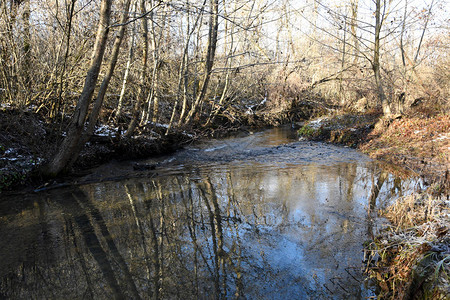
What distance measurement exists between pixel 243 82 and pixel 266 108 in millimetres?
3068

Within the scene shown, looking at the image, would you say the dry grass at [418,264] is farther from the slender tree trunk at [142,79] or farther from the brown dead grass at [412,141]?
the slender tree trunk at [142,79]

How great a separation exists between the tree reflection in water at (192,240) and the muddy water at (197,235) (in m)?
0.02

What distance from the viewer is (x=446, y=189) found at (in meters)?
5.07

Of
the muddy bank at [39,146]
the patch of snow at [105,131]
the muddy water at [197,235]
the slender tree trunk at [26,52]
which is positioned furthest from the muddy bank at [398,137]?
the slender tree trunk at [26,52]

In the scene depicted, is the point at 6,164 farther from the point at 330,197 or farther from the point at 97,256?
the point at 330,197

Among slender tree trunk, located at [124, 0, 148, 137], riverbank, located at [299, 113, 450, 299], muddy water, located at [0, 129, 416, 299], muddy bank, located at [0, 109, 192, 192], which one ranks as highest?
slender tree trunk, located at [124, 0, 148, 137]

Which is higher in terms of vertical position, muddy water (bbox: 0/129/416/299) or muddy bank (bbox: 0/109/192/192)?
muddy bank (bbox: 0/109/192/192)

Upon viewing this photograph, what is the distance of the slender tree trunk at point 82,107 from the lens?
24.7ft

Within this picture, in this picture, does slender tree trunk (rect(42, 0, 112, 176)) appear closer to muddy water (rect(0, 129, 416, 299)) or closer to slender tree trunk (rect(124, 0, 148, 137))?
muddy water (rect(0, 129, 416, 299))

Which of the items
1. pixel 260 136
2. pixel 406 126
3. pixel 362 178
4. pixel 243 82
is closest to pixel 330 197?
pixel 362 178

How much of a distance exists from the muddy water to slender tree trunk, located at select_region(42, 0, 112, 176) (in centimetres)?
97

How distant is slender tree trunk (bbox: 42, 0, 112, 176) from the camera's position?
7.52m

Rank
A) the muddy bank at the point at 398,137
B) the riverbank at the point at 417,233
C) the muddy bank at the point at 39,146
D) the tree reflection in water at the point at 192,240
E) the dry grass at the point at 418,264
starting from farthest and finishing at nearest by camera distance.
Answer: the muddy bank at the point at 398,137 < the muddy bank at the point at 39,146 < the tree reflection in water at the point at 192,240 < the riverbank at the point at 417,233 < the dry grass at the point at 418,264

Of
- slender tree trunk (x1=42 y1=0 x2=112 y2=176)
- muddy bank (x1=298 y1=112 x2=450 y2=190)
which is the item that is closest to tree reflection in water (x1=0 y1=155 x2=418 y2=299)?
slender tree trunk (x1=42 y1=0 x2=112 y2=176)
